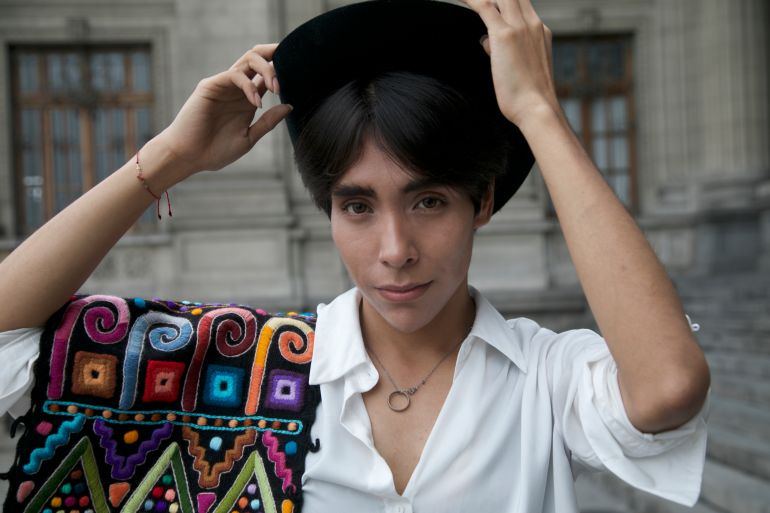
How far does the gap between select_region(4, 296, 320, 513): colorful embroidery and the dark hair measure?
1.38 ft

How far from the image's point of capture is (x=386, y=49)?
1.40 meters

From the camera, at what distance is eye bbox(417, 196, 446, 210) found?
4.58ft

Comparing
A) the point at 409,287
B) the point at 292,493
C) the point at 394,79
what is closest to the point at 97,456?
the point at 292,493

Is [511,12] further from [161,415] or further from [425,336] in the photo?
[161,415]

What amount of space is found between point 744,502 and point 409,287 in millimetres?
3184

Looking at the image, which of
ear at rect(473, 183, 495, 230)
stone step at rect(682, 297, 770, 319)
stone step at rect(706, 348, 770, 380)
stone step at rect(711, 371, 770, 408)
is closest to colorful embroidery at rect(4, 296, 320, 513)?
ear at rect(473, 183, 495, 230)

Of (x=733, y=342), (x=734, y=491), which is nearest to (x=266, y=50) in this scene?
(x=734, y=491)

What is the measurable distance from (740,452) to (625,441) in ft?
11.7

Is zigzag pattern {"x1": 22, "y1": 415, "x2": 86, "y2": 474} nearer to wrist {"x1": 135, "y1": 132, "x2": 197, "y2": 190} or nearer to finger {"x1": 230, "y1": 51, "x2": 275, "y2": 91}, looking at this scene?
wrist {"x1": 135, "y1": 132, "x2": 197, "y2": 190}

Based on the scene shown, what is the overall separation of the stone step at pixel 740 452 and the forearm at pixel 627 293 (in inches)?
134

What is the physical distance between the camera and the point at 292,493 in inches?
56.7

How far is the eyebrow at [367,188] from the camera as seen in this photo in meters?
1.36

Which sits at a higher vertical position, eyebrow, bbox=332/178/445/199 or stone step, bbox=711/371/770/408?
eyebrow, bbox=332/178/445/199

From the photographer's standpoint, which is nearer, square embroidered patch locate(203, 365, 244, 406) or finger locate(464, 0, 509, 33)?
finger locate(464, 0, 509, 33)
